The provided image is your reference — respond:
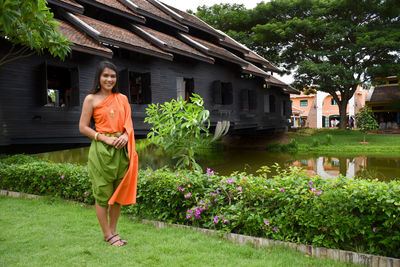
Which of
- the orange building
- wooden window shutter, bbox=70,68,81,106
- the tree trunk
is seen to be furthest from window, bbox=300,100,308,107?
wooden window shutter, bbox=70,68,81,106

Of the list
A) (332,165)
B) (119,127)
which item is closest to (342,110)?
(332,165)

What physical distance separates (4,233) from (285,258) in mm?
3336

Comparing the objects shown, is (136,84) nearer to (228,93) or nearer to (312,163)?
(228,93)

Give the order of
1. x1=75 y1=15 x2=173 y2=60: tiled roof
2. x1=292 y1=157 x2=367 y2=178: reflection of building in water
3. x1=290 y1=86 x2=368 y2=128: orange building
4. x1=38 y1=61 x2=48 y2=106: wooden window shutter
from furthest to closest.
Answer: x1=290 y1=86 x2=368 y2=128: orange building
x1=292 y1=157 x2=367 y2=178: reflection of building in water
x1=75 y1=15 x2=173 y2=60: tiled roof
x1=38 y1=61 x2=48 y2=106: wooden window shutter

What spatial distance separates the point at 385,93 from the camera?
112ft

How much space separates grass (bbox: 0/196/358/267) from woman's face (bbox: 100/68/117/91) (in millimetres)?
1725

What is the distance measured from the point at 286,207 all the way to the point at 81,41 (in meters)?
7.35

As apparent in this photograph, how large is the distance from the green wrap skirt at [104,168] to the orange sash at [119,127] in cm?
8

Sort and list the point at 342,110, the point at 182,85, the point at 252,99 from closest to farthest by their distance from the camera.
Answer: the point at 182,85 → the point at 252,99 → the point at 342,110

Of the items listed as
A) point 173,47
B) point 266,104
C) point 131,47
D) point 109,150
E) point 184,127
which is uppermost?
point 173,47

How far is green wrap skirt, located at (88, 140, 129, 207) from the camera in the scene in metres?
3.31

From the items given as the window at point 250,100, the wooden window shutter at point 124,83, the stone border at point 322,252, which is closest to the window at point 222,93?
the window at point 250,100

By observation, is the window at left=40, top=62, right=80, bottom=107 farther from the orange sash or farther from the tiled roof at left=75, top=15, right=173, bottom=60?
the orange sash

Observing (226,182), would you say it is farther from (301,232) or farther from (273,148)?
(273,148)
